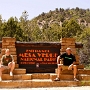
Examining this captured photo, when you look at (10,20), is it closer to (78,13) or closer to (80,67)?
(80,67)

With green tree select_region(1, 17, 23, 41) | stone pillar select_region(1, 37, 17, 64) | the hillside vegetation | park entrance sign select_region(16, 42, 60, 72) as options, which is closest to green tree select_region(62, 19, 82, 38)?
the hillside vegetation

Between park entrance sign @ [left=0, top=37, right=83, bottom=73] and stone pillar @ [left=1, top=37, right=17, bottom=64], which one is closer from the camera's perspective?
stone pillar @ [left=1, top=37, right=17, bottom=64]

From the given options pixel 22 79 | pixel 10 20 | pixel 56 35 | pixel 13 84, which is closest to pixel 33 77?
pixel 22 79

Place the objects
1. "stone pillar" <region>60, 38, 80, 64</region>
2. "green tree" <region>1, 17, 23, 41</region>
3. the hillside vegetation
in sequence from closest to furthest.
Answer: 1. "stone pillar" <region>60, 38, 80, 64</region>
2. the hillside vegetation
3. "green tree" <region>1, 17, 23, 41</region>

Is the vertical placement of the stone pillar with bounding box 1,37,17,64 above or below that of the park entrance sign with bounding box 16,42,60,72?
above

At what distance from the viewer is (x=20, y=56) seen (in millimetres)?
11812

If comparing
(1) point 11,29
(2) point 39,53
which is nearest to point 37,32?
(1) point 11,29

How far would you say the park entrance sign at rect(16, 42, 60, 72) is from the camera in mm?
11797

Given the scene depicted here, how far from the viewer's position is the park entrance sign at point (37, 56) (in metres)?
11.8

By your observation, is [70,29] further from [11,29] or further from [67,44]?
[67,44]

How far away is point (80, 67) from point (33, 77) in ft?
7.44

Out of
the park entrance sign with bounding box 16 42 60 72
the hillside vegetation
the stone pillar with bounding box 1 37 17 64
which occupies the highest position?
the hillside vegetation

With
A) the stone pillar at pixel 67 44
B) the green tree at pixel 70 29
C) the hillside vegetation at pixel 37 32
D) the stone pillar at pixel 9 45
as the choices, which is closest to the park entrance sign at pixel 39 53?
the stone pillar at pixel 67 44

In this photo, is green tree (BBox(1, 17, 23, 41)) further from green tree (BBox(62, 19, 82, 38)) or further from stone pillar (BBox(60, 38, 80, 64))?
stone pillar (BBox(60, 38, 80, 64))
